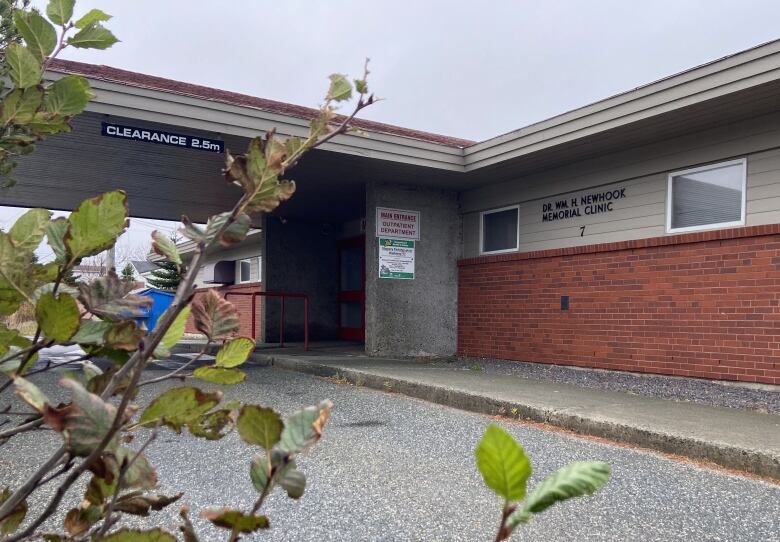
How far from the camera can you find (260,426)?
0.80 meters

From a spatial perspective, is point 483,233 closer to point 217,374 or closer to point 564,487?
point 217,374

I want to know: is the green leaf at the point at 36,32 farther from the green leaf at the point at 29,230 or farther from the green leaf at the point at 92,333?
the green leaf at the point at 92,333

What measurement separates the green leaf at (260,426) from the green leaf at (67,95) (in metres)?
0.75

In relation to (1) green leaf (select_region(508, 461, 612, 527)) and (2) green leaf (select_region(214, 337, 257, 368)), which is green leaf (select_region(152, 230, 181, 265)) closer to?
(2) green leaf (select_region(214, 337, 257, 368))

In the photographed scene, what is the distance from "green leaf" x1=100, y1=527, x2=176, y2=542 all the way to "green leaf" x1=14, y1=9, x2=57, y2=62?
873mm

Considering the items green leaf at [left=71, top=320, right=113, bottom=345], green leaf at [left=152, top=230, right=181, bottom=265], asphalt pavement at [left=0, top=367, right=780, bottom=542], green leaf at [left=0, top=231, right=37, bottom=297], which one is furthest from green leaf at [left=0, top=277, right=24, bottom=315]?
asphalt pavement at [left=0, top=367, right=780, bottom=542]

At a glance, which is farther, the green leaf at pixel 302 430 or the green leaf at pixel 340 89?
the green leaf at pixel 340 89

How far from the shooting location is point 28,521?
134 inches

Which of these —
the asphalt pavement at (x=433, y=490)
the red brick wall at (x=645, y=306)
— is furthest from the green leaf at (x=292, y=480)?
the red brick wall at (x=645, y=306)

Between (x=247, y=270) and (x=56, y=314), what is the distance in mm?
19451

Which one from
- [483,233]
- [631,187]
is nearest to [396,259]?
[483,233]

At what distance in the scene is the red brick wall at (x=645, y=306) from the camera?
6738mm

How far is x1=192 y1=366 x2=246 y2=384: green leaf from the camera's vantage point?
Answer: 41.6 inches

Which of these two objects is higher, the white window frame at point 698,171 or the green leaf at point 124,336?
the white window frame at point 698,171
